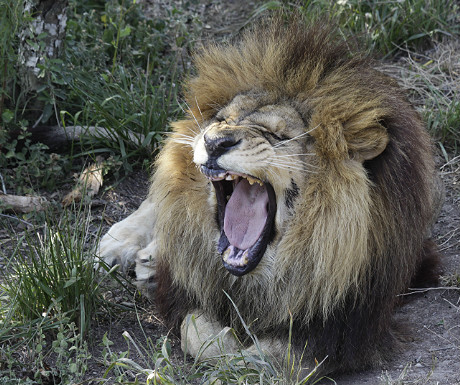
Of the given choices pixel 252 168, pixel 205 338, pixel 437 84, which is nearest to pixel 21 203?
pixel 205 338

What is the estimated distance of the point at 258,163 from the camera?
3119 mm

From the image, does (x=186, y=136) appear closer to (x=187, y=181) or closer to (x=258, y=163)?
(x=187, y=181)

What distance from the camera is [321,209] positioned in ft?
10.3

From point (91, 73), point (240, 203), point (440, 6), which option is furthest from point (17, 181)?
point (440, 6)

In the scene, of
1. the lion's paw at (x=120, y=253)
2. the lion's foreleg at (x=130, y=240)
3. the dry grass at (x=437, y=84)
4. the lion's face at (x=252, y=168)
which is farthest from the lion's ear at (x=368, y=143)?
the dry grass at (x=437, y=84)

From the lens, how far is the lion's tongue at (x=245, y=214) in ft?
10.9

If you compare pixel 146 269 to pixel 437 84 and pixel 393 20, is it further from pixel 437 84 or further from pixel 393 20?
pixel 393 20

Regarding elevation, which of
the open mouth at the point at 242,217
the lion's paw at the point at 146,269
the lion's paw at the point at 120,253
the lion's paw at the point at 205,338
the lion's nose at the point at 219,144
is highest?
the lion's nose at the point at 219,144

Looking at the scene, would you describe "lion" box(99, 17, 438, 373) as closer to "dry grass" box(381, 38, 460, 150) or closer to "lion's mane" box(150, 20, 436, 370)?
"lion's mane" box(150, 20, 436, 370)

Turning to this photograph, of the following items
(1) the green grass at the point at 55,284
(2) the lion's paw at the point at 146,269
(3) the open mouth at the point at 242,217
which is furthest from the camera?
(2) the lion's paw at the point at 146,269

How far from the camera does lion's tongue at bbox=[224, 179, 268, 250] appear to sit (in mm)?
3309

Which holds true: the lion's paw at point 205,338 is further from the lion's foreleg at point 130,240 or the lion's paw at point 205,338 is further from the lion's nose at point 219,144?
the lion's nose at point 219,144

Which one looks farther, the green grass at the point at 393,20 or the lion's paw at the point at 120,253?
the green grass at the point at 393,20

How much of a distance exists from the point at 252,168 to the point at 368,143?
479mm
